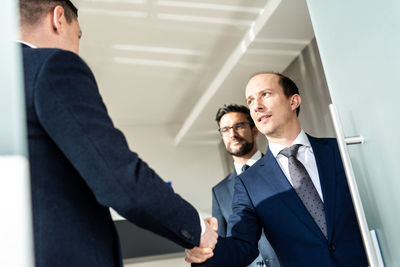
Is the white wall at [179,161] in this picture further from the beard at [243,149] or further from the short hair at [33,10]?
the short hair at [33,10]

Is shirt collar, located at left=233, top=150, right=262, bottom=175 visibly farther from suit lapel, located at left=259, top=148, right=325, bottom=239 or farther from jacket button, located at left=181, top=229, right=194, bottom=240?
jacket button, located at left=181, top=229, right=194, bottom=240

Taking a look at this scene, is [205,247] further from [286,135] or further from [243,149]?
[243,149]

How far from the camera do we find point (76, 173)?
3.57ft

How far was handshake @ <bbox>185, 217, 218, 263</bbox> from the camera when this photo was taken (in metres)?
1.29

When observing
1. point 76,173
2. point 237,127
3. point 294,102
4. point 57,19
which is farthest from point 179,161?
point 76,173

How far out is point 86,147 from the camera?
1.00 metres

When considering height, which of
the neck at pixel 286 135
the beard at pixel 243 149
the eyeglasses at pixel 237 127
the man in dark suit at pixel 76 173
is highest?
the eyeglasses at pixel 237 127

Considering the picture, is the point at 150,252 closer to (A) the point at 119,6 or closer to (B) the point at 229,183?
(B) the point at 229,183

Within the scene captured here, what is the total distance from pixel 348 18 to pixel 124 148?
847 mm

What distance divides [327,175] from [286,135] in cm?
36

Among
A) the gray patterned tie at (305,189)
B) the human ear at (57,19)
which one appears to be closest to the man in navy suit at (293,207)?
the gray patterned tie at (305,189)

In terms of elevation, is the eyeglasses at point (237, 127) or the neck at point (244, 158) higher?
the eyeglasses at point (237, 127)

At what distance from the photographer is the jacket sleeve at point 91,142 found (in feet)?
3.24

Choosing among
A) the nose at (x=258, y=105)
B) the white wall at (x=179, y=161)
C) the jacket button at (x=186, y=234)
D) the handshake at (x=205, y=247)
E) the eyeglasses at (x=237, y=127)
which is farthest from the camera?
the white wall at (x=179, y=161)
